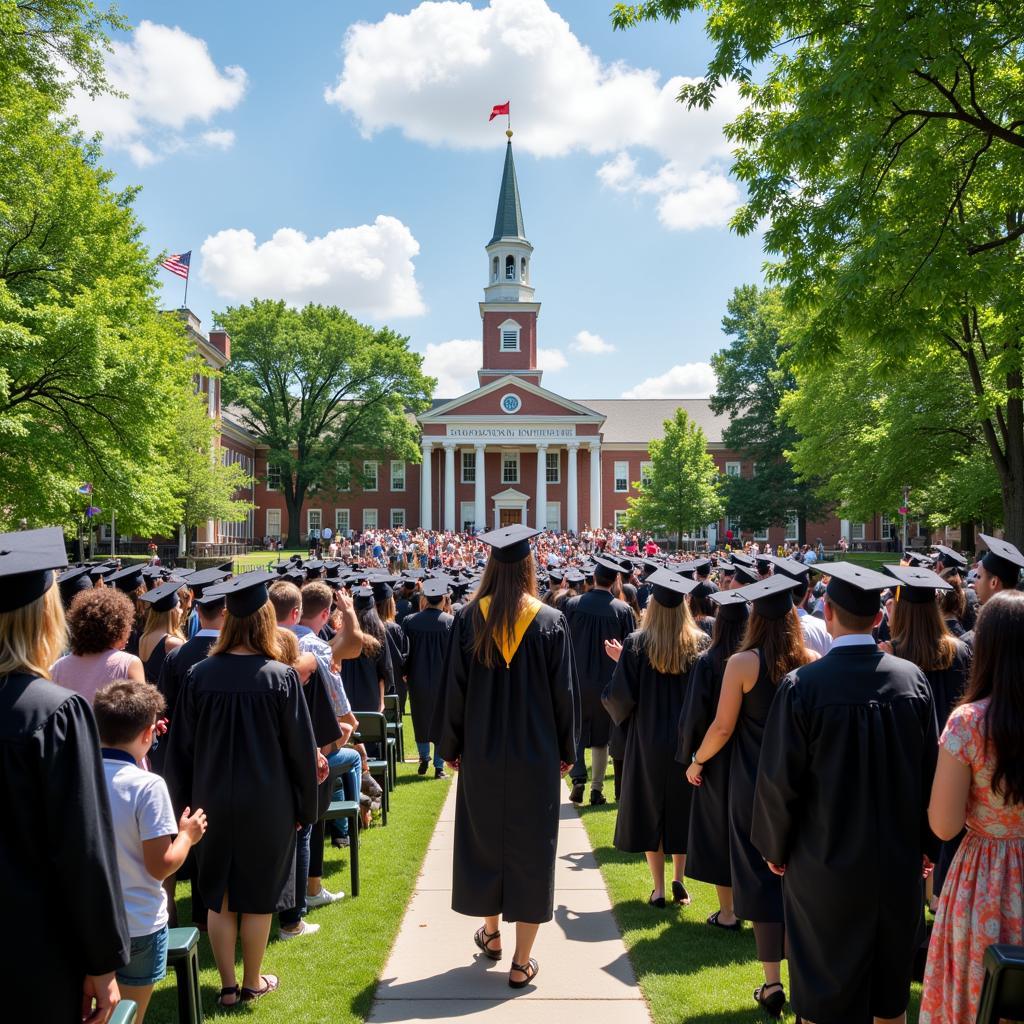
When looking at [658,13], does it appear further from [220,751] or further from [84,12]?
[84,12]

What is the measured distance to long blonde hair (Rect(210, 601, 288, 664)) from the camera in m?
4.53

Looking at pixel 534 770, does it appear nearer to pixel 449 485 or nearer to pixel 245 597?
pixel 245 597

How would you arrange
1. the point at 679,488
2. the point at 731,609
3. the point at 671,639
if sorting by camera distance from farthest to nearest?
1. the point at 679,488
2. the point at 671,639
3. the point at 731,609

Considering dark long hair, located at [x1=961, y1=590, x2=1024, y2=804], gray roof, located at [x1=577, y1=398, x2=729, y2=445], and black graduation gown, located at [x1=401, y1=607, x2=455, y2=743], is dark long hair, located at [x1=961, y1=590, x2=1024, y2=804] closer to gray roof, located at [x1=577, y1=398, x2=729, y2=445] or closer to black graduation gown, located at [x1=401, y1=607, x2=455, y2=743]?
black graduation gown, located at [x1=401, y1=607, x2=455, y2=743]

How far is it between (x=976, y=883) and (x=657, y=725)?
11.0ft

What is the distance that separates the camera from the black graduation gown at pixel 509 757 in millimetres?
4887

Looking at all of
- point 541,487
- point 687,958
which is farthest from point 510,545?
point 541,487

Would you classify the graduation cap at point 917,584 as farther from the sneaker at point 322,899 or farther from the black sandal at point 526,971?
the sneaker at point 322,899

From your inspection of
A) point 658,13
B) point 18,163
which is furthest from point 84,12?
point 658,13

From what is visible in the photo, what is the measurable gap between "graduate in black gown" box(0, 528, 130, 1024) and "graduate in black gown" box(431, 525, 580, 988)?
2639 millimetres

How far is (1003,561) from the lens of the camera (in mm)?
5340

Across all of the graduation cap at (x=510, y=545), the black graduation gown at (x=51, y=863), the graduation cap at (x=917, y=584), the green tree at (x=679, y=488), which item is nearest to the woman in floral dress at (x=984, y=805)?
the graduation cap at (x=917, y=584)

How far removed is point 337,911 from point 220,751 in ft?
6.81

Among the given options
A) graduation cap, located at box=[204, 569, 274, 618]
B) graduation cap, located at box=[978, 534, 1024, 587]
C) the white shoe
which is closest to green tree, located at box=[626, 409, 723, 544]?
graduation cap, located at box=[978, 534, 1024, 587]
